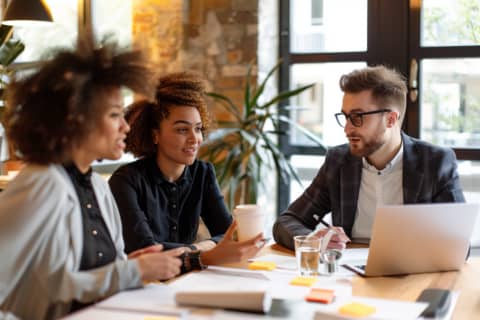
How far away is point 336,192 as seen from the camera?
2576 mm

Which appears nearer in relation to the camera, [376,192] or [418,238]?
[418,238]

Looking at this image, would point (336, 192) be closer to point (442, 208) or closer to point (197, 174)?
point (197, 174)

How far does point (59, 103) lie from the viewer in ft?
4.99

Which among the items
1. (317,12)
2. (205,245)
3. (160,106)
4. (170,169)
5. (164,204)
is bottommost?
(205,245)

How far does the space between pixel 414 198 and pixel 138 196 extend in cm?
97

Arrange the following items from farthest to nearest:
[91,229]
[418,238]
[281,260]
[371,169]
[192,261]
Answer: [371,169] < [281,260] < [192,261] < [418,238] < [91,229]

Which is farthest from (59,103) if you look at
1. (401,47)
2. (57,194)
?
(401,47)

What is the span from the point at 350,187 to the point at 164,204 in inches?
26.9

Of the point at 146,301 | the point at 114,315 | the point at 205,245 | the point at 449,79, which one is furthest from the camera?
the point at 449,79

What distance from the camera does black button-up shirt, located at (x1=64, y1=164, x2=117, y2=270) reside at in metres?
1.68

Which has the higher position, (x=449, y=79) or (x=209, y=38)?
(x=209, y=38)

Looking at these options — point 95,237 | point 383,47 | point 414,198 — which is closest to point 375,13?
point 383,47

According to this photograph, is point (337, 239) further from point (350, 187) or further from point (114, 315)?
point (114, 315)

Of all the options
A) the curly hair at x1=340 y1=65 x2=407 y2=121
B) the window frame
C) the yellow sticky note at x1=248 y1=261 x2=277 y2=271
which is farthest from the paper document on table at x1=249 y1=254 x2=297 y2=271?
the window frame
